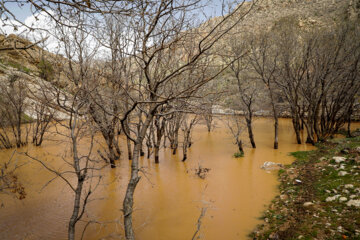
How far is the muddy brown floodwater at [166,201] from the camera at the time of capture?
17.1ft

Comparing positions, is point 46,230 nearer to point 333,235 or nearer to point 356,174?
point 333,235

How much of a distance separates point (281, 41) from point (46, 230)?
12598mm

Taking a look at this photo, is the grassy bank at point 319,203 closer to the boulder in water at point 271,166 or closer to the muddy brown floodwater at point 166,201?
the muddy brown floodwater at point 166,201

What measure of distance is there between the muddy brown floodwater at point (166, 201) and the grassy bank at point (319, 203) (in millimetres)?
454

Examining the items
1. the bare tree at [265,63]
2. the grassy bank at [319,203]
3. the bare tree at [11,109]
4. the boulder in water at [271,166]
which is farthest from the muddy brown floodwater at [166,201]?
the bare tree at [265,63]

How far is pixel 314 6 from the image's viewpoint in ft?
119

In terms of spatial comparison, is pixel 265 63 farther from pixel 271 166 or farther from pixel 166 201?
pixel 166 201

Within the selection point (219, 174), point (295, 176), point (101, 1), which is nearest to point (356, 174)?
point (295, 176)

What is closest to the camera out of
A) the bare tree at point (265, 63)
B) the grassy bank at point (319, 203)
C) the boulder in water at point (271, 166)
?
the grassy bank at point (319, 203)

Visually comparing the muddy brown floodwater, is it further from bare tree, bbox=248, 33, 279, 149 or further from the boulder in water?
bare tree, bbox=248, 33, 279, 149

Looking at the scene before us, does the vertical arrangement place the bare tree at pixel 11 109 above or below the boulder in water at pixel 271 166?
above

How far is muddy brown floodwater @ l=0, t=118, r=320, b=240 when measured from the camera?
5.21 m

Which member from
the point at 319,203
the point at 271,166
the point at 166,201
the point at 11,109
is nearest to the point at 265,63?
the point at 271,166

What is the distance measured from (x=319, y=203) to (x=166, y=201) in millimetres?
3946
